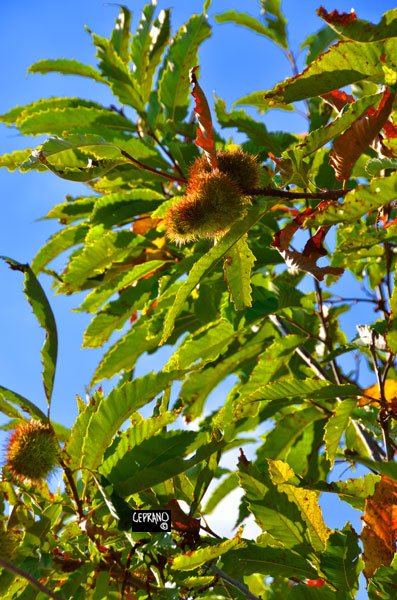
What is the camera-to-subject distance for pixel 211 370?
250 cm

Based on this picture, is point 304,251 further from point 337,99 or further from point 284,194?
point 337,99

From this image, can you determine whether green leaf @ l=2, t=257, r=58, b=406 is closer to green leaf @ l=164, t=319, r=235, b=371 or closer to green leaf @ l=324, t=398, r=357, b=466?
green leaf @ l=164, t=319, r=235, b=371

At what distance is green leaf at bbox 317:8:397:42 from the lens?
1203mm

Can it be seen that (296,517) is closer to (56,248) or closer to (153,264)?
(153,264)

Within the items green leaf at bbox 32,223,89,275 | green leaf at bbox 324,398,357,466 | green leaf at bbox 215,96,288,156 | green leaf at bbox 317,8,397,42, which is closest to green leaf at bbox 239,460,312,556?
green leaf at bbox 324,398,357,466

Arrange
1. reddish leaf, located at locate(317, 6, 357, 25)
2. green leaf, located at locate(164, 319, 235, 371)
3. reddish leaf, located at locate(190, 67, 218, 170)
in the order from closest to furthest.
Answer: reddish leaf, located at locate(317, 6, 357, 25)
reddish leaf, located at locate(190, 67, 218, 170)
green leaf, located at locate(164, 319, 235, 371)

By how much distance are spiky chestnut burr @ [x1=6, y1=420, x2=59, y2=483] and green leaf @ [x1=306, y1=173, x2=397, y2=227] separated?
88 centimetres

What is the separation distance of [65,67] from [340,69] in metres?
1.90

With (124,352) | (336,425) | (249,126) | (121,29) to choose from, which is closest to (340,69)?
(336,425)

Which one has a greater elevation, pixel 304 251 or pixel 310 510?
pixel 304 251

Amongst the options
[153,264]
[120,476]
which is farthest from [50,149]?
[153,264]

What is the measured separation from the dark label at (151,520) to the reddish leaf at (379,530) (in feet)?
1.49

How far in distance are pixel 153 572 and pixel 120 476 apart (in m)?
0.26

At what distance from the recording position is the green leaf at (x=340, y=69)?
130cm
